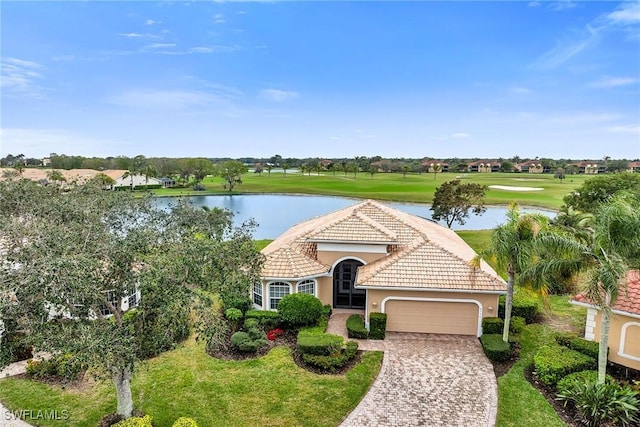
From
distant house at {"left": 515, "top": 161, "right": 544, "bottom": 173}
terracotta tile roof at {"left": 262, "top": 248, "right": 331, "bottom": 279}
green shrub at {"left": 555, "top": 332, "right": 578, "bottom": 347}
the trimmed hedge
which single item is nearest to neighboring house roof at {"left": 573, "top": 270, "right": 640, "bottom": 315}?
the trimmed hedge

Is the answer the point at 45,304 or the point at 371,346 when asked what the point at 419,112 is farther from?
the point at 45,304

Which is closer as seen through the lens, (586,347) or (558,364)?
(558,364)

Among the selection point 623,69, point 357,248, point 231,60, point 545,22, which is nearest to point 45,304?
point 357,248

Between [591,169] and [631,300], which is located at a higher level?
[591,169]

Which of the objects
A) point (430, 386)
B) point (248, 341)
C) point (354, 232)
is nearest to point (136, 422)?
point (248, 341)

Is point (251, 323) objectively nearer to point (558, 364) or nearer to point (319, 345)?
point (319, 345)

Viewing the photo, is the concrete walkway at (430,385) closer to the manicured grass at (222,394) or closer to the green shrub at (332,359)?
the manicured grass at (222,394)
